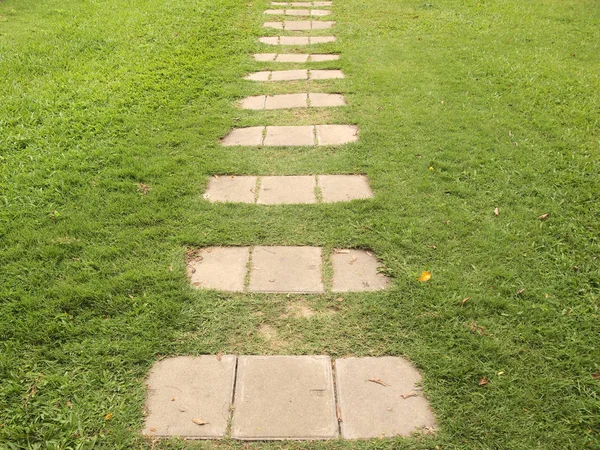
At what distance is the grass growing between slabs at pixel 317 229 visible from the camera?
2.28 meters

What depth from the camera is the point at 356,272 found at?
297 cm

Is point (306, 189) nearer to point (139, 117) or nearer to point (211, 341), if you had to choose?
point (211, 341)

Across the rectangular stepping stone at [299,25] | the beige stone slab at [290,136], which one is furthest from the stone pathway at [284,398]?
the rectangular stepping stone at [299,25]

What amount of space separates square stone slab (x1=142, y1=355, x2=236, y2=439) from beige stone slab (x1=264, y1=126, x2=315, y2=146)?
2371mm

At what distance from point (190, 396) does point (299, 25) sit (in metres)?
6.39

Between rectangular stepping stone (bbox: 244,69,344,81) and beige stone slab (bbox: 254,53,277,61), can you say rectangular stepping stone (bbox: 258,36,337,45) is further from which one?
rectangular stepping stone (bbox: 244,69,344,81)

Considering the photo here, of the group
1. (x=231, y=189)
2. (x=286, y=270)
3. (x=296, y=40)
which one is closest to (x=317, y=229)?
(x=286, y=270)

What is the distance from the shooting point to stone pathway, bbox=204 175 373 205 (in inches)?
142

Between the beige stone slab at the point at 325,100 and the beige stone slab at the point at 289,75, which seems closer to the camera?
the beige stone slab at the point at 325,100

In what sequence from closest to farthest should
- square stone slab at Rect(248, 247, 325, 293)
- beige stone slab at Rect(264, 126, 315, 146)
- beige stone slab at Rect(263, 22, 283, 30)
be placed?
square stone slab at Rect(248, 247, 325, 293), beige stone slab at Rect(264, 126, 315, 146), beige stone slab at Rect(263, 22, 283, 30)

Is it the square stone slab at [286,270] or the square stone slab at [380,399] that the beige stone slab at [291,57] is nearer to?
the square stone slab at [286,270]

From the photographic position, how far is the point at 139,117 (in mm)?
4598

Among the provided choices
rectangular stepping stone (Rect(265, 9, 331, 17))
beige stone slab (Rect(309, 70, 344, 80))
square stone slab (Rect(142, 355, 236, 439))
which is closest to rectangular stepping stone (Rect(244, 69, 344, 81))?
beige stone slab (Rect(309, 70, 344, 80))

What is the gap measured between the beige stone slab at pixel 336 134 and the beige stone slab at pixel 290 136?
81 millimetres
